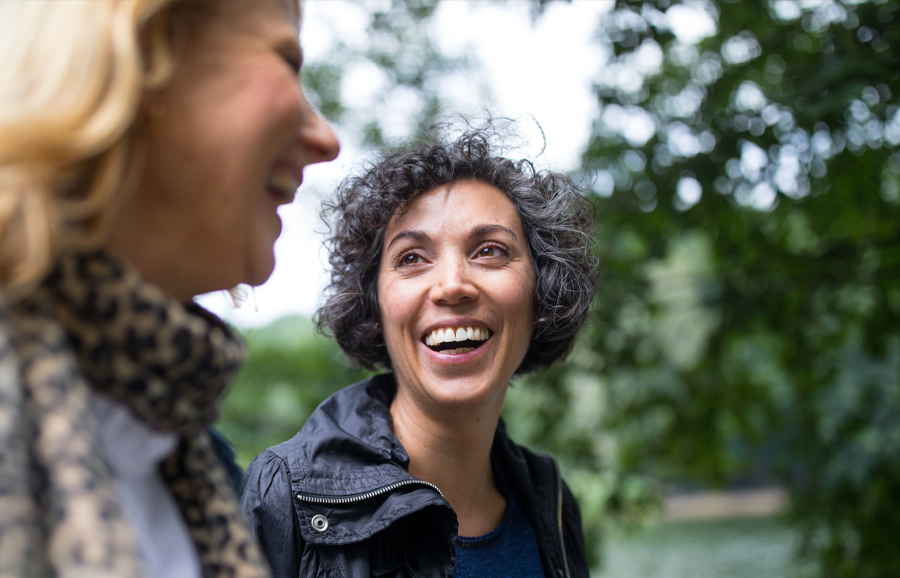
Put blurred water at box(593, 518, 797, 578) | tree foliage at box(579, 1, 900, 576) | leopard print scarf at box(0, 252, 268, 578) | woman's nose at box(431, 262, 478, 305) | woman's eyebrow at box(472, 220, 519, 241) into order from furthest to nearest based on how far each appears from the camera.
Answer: blurred water at box(593, 518, 797, 578)
tree foliage at box(579, 1, 900, 576)
woman's eyebrow at box(472, 220, 519, 241)
woman's nose at box(431, 262, 478, 305)
leopard print scarf at box(0, 252, 268, 578)

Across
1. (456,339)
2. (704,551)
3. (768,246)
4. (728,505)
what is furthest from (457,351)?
(728,505)

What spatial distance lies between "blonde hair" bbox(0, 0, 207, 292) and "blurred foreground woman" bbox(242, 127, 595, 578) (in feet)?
3.74

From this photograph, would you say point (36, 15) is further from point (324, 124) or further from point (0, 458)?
point (0, 458)

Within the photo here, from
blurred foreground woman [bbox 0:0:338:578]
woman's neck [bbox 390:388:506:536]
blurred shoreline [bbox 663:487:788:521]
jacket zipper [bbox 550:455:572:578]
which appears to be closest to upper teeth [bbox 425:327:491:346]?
woman's neck [bbox 390:388:506:536]

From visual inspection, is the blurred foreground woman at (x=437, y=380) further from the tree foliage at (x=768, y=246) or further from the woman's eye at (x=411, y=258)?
the tree foliage at (x=768, y=246)

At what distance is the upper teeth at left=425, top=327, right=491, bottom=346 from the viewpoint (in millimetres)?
1954

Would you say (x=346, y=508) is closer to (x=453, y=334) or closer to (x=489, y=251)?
(x=453, y=334)

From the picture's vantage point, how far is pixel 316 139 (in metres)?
1.03

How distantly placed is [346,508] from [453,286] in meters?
0.62

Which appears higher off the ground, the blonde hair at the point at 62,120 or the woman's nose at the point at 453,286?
the blonde hair at the point at 62,120

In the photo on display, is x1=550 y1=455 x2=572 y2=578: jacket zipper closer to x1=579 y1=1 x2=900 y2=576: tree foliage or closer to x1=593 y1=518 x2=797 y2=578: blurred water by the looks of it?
x1=579 y1=1 x2=900 y2=576: tree foliage

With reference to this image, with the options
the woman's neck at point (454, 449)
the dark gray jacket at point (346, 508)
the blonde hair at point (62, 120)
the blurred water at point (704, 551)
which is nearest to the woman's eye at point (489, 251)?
the woman's neck at point (454, 449)

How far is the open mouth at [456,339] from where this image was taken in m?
1.96

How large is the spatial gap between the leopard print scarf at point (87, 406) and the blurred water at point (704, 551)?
10276 millimetres
